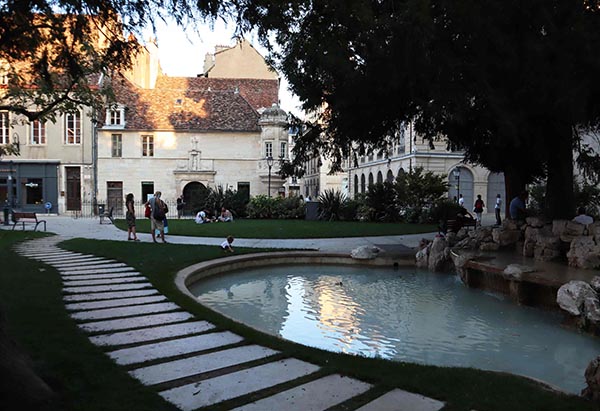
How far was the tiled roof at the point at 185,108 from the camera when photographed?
41.9m

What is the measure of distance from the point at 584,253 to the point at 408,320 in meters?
4.18

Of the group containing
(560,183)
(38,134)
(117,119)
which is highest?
(117,119)

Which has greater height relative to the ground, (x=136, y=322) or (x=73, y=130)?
(x=73, y=130)

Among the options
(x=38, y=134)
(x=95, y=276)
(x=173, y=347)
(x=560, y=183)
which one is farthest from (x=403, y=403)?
(x=38, y=134)

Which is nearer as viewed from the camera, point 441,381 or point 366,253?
point 441,381


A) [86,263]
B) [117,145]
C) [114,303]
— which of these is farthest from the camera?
[117,145]

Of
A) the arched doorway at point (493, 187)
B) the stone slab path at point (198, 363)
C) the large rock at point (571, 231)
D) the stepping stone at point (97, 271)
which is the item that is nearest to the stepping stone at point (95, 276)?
the stepping stone at point (97, 271)

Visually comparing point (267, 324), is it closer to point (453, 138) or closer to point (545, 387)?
point (545, 387)

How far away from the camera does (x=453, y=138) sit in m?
14.9

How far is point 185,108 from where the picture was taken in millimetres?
43406

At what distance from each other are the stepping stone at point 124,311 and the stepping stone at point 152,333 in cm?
75

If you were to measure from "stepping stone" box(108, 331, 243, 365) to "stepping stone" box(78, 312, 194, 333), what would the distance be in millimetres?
757

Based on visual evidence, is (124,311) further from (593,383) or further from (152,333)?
(593,383)

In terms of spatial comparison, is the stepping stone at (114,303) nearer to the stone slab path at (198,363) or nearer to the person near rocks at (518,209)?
the stone slab path at (198,363)
